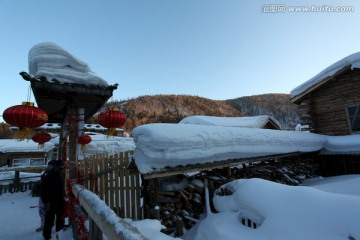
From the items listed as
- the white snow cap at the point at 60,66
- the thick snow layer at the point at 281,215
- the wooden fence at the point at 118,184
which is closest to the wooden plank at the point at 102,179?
the wooden fence at the point at 118,184

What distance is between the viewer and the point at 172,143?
486 centimetres

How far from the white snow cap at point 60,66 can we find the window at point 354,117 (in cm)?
1229

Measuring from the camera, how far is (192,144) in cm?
529

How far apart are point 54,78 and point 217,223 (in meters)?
4.68

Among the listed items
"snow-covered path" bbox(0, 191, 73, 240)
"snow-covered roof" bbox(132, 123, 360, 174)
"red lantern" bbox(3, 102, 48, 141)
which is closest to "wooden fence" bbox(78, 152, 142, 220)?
"snow-covered roof" bbox(132, 123, 360, 174)

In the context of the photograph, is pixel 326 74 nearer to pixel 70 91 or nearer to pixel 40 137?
pixel 70 91

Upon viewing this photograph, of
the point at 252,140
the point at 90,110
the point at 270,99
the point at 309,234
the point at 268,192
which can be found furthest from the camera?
the point at 270,99

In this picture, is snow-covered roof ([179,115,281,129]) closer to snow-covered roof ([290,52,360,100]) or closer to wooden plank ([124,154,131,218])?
snow-covered roof ([290,52,360,100])

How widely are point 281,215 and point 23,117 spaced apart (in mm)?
5185

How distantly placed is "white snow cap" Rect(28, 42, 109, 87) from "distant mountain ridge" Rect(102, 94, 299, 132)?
38988mm

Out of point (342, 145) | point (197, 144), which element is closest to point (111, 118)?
point (197, 144)

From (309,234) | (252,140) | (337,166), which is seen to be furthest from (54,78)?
(337,166)

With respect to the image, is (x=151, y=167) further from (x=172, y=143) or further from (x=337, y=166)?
(x=337, y=166)

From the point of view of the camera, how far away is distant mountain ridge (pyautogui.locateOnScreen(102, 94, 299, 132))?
4975 centimetres
